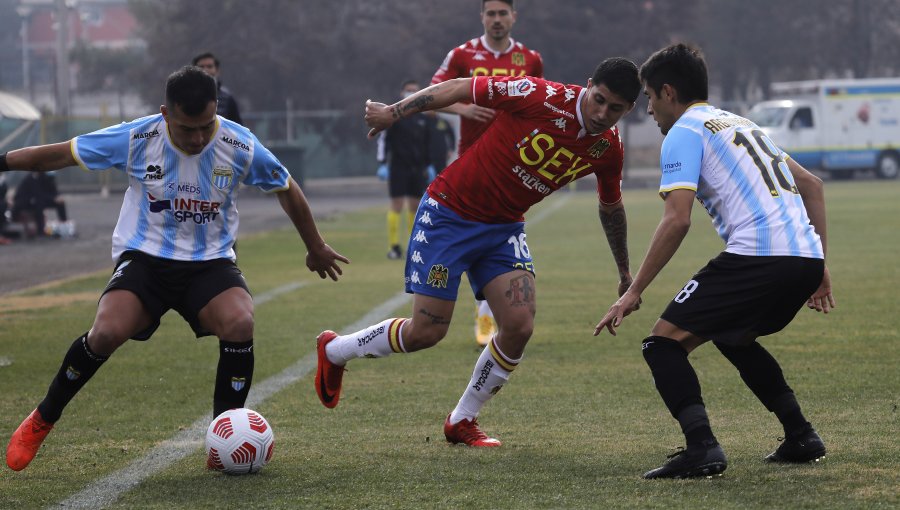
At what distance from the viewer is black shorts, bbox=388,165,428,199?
1814 centimetres

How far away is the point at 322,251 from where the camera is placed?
631cm

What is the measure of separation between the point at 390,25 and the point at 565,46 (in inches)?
271

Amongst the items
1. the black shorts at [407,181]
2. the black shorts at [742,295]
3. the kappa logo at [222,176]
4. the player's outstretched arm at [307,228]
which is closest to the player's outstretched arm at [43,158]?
the kappa logo at [222,176]

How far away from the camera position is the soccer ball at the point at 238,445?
554cm

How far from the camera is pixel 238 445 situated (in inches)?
218

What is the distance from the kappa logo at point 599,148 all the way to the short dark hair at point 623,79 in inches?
12.1

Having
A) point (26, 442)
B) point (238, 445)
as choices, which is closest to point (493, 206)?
point (238, 445)

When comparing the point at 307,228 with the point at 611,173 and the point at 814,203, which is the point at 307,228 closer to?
the point at 611,173

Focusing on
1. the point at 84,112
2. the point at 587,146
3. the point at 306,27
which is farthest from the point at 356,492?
the point at 84,112

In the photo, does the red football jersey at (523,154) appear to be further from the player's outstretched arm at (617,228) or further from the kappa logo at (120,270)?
the kappa logo at (120,270)

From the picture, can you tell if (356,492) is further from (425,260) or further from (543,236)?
(543,236)

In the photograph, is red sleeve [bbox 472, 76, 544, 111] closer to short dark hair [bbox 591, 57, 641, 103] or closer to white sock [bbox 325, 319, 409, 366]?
short dark hair [bbox 591, 57, 641, 103]

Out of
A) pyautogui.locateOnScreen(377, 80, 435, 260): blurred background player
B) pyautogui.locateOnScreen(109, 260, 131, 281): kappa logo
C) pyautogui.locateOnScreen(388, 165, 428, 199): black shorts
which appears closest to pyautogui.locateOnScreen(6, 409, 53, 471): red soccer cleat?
pyautogui.locateOnScreen(109, 260, 131, 281): kappa logo

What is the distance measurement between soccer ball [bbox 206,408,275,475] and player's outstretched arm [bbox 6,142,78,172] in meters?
1.30
